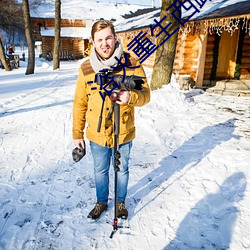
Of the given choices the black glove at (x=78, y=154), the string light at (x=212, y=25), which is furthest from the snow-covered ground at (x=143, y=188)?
the string light at (x=212, y=25)

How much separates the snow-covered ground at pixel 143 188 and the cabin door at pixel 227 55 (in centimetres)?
642

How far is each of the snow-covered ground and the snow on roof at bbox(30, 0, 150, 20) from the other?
3129cm

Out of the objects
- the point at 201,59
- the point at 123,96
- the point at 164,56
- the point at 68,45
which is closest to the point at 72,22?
the point at 68,45

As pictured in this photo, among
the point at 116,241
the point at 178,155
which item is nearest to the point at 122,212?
the point at 116,241

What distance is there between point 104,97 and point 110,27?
0.57m

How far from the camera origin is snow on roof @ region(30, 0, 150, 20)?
105 feet

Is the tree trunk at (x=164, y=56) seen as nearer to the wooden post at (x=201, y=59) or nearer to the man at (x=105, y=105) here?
the wooden post at (x=201, y=59)

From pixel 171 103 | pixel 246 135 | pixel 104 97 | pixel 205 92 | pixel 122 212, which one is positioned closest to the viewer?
pixel 104 97

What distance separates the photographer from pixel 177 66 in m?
10.4

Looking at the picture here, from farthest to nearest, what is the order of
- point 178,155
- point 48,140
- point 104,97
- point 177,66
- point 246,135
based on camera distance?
point 177,66 → point 246,135 → point 48,140 → point 178,155 → point 104,97

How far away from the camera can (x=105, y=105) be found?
6.52 ft

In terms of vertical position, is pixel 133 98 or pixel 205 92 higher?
pixel 133 98

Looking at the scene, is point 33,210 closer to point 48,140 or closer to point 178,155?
point 48,140

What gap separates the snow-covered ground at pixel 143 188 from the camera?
221 centimetres
